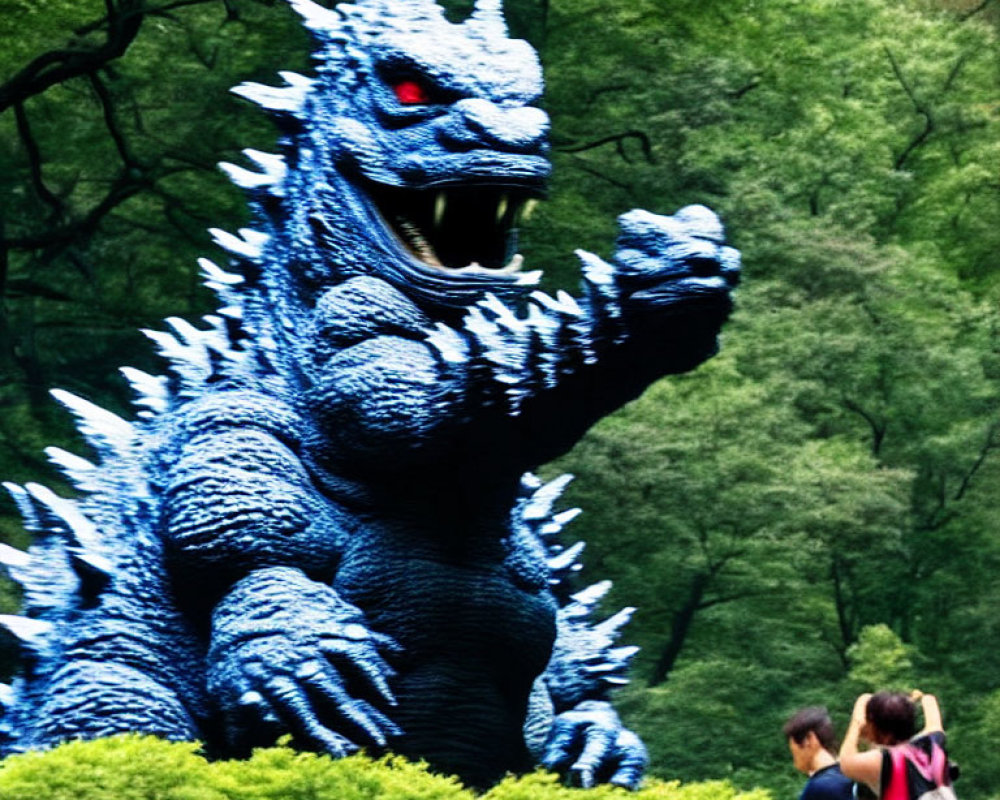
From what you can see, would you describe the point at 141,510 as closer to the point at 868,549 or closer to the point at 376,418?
the point at 376,418

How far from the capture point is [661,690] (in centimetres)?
1630

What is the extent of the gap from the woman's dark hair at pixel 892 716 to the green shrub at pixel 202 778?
0.77 metres

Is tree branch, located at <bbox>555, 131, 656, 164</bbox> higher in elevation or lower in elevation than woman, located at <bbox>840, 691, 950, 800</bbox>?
higher

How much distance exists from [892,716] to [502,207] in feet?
7.56

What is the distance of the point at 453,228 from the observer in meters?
7.72

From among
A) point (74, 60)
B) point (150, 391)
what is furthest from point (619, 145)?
→ point (150, 391)

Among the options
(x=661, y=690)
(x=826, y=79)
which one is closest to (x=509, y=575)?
(x=661, y=690)

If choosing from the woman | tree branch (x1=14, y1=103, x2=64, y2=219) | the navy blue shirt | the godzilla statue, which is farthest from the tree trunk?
the woman

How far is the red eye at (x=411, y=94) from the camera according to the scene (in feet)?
25.2

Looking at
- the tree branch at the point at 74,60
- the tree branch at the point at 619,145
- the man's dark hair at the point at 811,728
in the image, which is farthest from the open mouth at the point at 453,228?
the tree branch at the point at 619,145

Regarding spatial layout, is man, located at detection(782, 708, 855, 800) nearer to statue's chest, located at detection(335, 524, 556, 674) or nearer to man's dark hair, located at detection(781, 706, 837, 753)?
man's dark hair, located at detection(781, 706, 837, 753)

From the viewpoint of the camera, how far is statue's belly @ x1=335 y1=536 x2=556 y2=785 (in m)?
7.32

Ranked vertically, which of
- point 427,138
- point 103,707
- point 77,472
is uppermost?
point 427,138

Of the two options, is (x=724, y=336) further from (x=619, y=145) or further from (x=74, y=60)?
(x=74, y=60)
